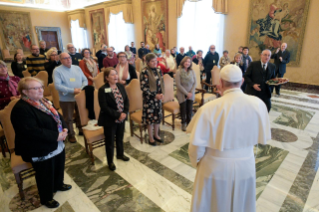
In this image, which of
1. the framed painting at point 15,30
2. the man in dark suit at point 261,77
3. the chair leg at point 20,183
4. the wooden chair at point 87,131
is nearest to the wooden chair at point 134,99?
the wooden chair at point 87,131

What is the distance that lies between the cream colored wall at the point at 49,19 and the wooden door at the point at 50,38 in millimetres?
571

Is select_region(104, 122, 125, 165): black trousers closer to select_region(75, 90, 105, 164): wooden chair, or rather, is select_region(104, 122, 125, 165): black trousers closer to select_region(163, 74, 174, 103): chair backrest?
select_region(75, 90, 105, 164): wooden chair

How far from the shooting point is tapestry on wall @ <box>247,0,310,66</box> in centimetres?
700

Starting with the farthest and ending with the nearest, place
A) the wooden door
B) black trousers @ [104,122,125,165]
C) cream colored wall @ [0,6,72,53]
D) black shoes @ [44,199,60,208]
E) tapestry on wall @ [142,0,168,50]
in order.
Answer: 1. the wooden door
2. cream colored wall @ [0,6,72,53]
3. tapestry on wall @ [142,0,168,50]
4. black trousers @ [104,122,125,165]
5. black shoes @ [44,199,60,208]

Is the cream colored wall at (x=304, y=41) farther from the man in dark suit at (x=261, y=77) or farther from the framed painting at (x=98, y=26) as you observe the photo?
the framed painting at (x=98, y=26)

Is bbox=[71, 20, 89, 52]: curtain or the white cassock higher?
bbox=[71, 20, 89, 52]: curtain

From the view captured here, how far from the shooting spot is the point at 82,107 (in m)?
3.15

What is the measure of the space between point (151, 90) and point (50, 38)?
1723 cm

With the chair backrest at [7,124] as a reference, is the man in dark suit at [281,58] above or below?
above

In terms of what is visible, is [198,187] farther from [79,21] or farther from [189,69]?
[79,21]

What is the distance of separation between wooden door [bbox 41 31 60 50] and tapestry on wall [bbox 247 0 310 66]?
15651 mm

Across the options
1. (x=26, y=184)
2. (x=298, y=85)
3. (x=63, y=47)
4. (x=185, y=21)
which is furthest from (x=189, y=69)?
(x=63, y=47)

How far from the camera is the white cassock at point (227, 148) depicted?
1.32 m

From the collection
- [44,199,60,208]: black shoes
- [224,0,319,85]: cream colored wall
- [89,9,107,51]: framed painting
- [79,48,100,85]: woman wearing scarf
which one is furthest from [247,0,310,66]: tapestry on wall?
[89,9,107,51]: framed painting
